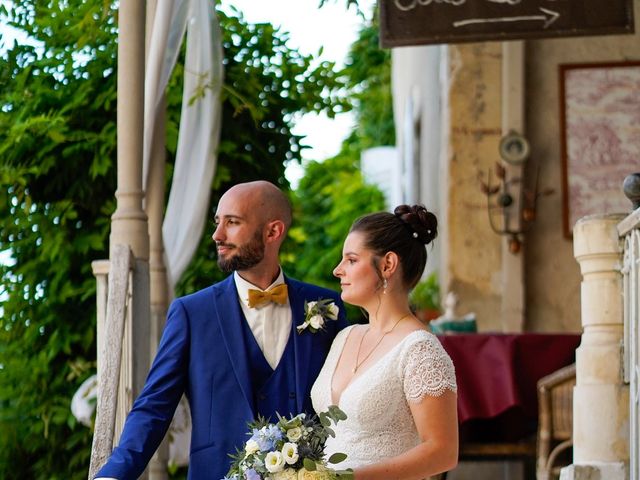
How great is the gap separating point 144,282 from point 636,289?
75.1 inches

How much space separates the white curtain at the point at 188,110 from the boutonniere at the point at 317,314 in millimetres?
1769

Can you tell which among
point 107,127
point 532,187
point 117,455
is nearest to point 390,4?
point 107,127

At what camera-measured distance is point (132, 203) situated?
207 inches

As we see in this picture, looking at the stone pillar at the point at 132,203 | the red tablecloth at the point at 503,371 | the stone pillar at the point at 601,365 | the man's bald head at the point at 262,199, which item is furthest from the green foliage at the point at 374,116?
the man's bald head at the point at 262,199

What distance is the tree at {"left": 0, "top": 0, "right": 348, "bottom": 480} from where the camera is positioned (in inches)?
255

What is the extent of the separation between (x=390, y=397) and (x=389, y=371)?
0.07m

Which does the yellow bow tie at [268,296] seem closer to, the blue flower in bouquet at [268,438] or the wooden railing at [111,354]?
the blue flower in bouquet at [268,438]

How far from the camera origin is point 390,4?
6148 mm

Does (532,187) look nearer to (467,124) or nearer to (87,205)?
(467,124)

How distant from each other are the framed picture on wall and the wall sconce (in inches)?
9.9

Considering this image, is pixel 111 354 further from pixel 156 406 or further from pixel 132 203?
pixel 156 406

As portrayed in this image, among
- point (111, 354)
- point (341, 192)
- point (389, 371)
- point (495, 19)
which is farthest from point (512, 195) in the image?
point (341, 192)

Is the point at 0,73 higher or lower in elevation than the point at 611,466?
higher

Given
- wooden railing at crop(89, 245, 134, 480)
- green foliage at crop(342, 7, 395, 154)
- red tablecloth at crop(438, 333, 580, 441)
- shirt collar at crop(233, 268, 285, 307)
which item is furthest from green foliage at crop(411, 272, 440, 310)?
green foliage at crop(342, 7, 395, 154)
